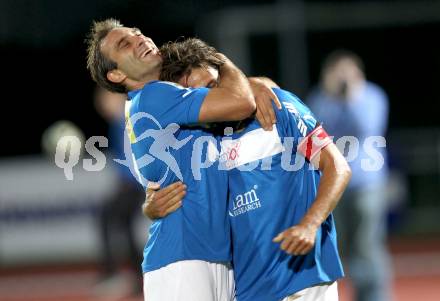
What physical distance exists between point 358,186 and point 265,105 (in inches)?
136

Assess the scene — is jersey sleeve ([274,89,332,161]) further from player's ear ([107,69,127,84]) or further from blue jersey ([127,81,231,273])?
player's ear ([107,69,127,84])

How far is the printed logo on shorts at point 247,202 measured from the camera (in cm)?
429

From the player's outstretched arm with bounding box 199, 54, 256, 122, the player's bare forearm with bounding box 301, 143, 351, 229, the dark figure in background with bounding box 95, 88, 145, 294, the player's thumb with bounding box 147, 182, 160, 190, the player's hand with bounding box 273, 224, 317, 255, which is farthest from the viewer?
the dark figure in background with bounding box 95, 88, 145, 294

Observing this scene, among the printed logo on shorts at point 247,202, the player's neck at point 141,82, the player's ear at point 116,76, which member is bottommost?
the printed logo on shorts at point 247,202

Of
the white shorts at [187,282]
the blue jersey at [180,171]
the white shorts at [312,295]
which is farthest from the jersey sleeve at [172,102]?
the white shorts at [312,295]

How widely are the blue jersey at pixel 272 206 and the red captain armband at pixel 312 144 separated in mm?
14

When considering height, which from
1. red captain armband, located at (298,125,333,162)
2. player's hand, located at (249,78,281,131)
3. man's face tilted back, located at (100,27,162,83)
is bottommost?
red captain armband, located at (298,125,333,162)

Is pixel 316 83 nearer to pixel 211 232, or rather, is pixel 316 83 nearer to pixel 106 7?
pixel 106 7

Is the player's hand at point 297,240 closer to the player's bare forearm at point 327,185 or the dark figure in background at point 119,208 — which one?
the player's bare forearm at point 327,185

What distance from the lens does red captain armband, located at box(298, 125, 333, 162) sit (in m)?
4.26

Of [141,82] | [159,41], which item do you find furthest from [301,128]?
[159,41]

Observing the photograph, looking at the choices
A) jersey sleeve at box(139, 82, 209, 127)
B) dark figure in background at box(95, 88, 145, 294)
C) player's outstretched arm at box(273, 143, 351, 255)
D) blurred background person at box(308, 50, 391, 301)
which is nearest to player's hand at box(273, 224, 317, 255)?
player's outstretched arm at box(273, 143, 351, 255)

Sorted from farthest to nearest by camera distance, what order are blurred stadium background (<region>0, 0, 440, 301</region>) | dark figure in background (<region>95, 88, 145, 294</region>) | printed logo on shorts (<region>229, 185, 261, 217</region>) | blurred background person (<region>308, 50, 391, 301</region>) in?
blurred stadium background (<region>0, 0, 440, 301</region>), dark figure in background (<region>95, 88, 145, 294</region>), blurred background person (<region>308, 50, 391, 301</region>), printed logo on shorts (<region>229, 185, 261, 217</region>)

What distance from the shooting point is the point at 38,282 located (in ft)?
38.6
